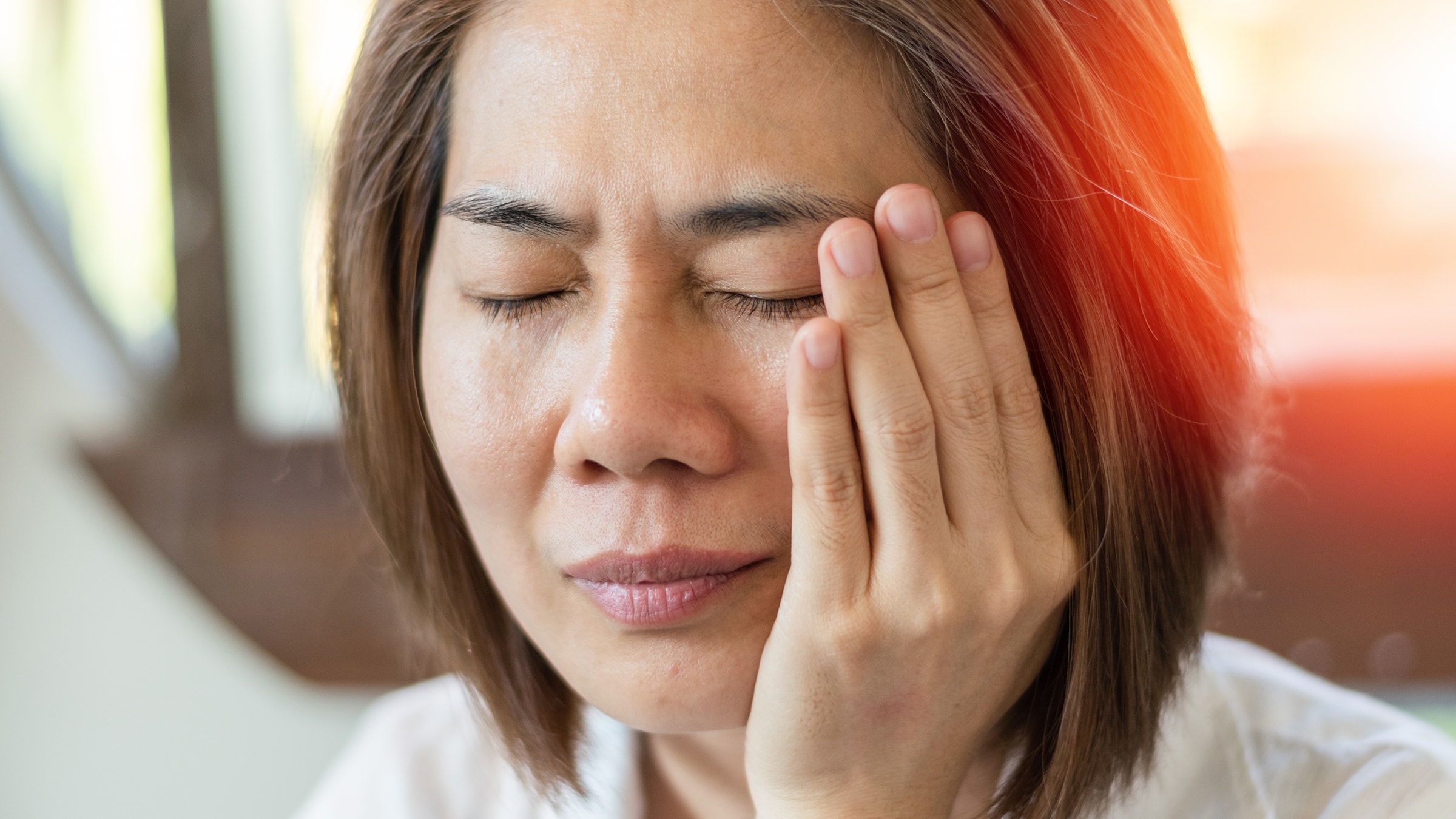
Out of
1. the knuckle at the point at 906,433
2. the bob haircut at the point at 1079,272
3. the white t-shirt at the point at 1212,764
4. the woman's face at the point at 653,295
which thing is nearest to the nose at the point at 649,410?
the woman's face at the point at 653,295

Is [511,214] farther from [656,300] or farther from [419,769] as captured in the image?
[419,769]

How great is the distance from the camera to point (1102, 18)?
82cm

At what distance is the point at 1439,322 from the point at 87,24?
2.46m

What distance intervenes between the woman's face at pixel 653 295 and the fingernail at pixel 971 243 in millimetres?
48

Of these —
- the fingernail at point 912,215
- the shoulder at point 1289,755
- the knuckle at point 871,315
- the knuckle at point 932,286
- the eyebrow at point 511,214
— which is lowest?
the shoulder at point 1289,755

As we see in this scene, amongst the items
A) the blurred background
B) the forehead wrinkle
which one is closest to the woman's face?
the forehead wrinkle

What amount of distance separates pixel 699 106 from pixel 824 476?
0.27 meters

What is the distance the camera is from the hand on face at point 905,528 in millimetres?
733

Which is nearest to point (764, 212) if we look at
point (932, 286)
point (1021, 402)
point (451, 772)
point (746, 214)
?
point (746, 214)

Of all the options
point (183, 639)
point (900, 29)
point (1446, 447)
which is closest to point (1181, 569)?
point (900, 29)

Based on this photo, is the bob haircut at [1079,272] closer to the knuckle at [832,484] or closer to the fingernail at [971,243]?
the fingernail at [971,243]

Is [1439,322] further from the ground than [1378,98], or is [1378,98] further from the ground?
[1378,98]

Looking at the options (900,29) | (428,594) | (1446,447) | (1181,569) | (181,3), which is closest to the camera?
(900,29)

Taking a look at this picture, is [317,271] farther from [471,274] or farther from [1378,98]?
[1378,98]
